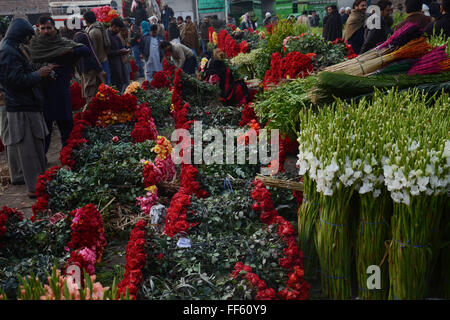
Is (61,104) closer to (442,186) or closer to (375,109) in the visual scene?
(375,109)

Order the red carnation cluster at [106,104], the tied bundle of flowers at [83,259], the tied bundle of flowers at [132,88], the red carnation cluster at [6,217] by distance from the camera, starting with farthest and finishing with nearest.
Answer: the tied bundle of flowers at [132,88] → the red carnation cluster at [106,104] → the red carnation cluster at [6,217] → the tied bundle of flowers at [83,259]

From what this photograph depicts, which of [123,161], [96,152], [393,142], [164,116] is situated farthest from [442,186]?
[164,116]

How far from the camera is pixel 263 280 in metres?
2.48

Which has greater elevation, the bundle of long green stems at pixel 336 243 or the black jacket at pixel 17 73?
the black jacket at pixel 17 73

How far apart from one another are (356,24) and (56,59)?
5036 millimetres

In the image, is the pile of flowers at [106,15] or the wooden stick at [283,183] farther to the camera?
the pile of flowers at [106,15]

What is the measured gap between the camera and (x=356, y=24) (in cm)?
743

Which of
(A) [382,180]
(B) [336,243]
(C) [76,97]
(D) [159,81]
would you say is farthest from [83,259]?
(D) [159,81]

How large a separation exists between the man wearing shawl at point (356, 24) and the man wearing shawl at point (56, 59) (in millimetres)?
4537

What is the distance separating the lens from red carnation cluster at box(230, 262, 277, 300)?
7.37 ft

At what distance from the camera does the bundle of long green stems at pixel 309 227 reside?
276 cm

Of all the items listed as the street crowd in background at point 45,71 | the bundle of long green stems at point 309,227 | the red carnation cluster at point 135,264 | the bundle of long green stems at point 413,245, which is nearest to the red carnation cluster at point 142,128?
the street crowd in background at point 45,71

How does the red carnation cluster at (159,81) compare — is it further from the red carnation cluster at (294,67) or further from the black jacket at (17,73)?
the black jacket at (17,73)

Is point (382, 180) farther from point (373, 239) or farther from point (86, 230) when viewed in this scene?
point (86, 230)
